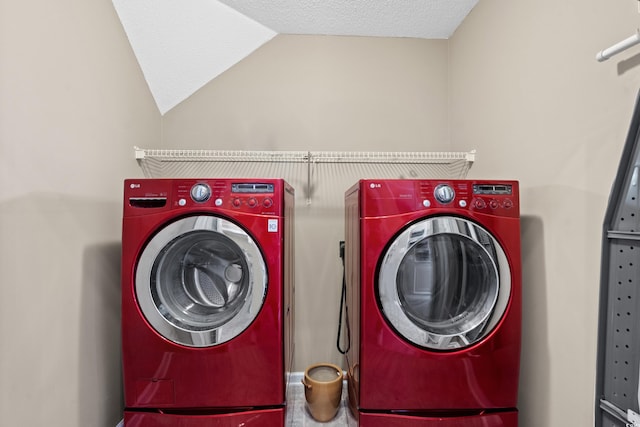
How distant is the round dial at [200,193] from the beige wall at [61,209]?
0.50 m

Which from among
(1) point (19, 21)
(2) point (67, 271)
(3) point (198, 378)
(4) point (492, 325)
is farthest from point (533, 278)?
(1) point (19, 21)

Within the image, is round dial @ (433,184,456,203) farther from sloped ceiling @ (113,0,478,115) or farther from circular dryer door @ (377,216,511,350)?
sloped ceiling @ (113,0,478,115)

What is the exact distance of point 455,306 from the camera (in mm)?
1436

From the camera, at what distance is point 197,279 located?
1514 mm

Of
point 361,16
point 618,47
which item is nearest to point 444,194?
point 618,47

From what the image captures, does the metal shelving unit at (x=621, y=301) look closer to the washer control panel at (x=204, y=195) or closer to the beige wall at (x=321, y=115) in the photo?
the washer control panel at (x=204, y=195)

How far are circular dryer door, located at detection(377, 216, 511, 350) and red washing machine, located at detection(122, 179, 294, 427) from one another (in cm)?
50

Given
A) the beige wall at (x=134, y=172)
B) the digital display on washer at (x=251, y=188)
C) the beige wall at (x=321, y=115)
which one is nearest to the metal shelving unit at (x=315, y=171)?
the beige wall at (x=321, y=115)

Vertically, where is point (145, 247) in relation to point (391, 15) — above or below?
below

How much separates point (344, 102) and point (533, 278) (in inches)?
61.1

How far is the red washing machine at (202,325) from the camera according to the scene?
4.27ft

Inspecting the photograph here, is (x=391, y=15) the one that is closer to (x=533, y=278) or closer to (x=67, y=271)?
(x=533, y=278)

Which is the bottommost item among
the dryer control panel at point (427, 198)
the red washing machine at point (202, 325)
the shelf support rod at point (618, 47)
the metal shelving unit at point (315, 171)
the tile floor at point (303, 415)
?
the tile floor at point (303, 415)

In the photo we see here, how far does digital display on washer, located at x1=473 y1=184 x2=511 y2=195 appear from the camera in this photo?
4.37 ft
